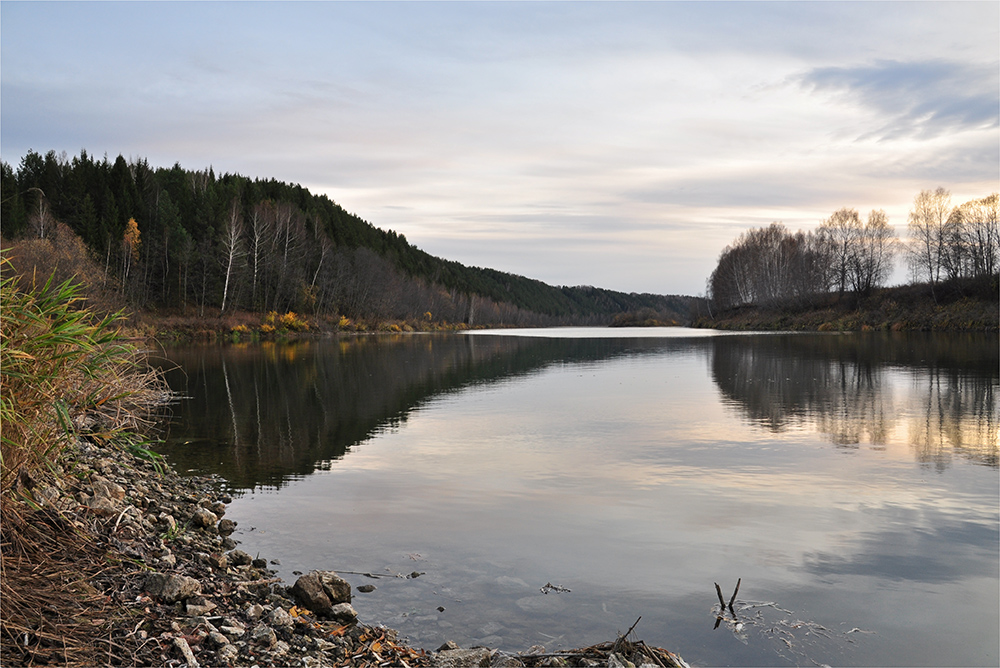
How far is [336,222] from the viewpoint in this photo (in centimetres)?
12175

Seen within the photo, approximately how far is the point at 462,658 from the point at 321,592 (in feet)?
5.31

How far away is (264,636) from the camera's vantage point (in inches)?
187

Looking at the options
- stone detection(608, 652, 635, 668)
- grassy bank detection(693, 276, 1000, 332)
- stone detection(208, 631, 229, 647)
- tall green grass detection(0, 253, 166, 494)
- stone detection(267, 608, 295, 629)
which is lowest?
stone detection(608, 652, 635, 668)

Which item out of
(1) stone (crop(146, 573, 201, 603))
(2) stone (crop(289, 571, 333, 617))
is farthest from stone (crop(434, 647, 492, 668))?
(1) stone (crop(146, 573, 201, 603))

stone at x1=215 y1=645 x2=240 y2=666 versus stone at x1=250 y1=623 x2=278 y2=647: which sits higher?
stone at x1=215 y1=645 x2=240 y2=666

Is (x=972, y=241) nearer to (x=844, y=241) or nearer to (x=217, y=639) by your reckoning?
(x=844, y=241)

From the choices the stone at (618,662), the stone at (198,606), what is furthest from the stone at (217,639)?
the stone at (618,662)

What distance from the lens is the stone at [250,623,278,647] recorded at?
15.5ft

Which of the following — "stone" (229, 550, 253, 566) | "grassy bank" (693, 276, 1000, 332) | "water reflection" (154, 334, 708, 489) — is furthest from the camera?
"grassy bank" (693, 276, 1000, 332)

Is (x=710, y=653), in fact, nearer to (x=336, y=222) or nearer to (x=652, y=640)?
(x=652, y=640)

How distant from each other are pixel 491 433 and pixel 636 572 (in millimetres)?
8204

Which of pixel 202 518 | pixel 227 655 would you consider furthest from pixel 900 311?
pixel 227 655

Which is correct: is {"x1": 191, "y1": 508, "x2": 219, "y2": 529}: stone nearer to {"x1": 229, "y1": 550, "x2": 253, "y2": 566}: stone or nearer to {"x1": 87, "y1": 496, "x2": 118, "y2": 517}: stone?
{"x1": 229, "y1": 550, "x2": 253, "y2": 566}: stone

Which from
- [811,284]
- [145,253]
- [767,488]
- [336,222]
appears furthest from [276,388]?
[336,222]
